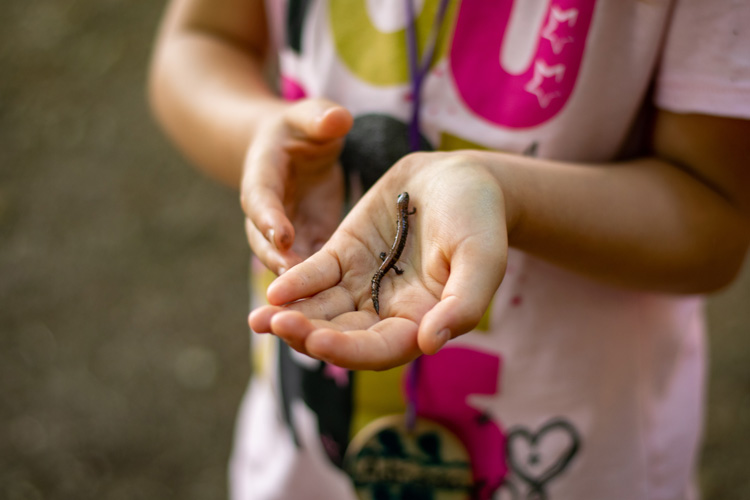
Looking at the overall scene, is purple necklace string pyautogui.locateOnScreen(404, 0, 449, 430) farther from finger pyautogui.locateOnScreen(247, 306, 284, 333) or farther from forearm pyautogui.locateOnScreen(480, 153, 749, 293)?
finger pyautogui.locateOnScreen(247, 306, 284, 333)

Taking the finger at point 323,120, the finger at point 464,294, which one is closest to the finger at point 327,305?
the finger at point 464,294

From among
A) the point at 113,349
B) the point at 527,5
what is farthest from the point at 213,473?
the point at 527,5

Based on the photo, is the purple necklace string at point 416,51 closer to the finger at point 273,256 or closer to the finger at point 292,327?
the finger at point 273,256

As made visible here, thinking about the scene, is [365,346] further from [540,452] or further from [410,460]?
[540,452]

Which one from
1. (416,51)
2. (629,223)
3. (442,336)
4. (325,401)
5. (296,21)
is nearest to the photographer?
(442,336)

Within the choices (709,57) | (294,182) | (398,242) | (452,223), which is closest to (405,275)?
(398,242)

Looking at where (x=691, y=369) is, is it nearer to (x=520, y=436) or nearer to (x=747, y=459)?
(x=520, y=436)
